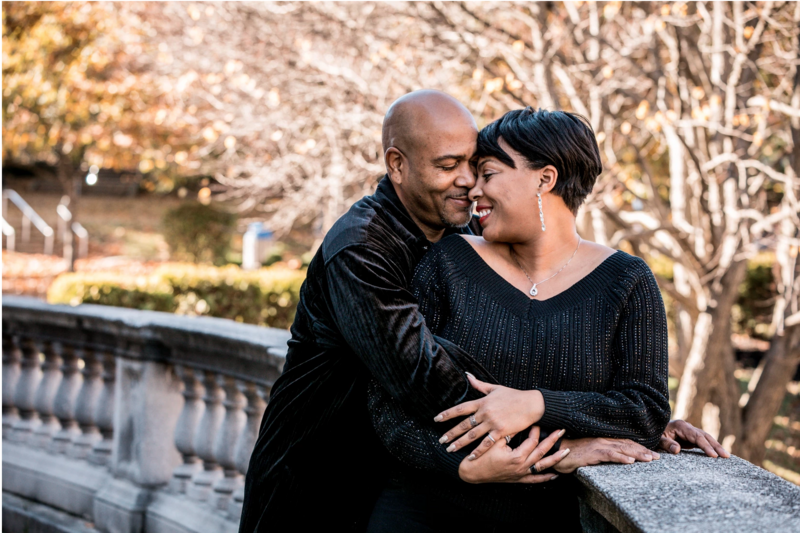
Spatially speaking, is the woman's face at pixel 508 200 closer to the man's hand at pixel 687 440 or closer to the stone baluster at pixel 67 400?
the man's hand at pixel 687 440

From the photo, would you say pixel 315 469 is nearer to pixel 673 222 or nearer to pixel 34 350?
pixel 34 350

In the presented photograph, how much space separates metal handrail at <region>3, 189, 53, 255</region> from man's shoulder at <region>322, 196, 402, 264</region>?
77.6 feet

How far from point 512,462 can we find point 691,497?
0.46 meters

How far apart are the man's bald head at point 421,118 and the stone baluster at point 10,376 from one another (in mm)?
3521

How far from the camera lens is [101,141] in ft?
51.9

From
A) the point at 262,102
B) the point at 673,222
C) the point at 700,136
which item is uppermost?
the point at 262,102

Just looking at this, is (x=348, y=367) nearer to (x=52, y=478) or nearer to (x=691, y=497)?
(x=691, y=497)

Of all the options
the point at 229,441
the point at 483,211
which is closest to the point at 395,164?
the point at 483,211

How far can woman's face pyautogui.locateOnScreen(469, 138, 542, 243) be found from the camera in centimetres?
227

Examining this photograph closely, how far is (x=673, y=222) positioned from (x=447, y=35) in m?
2.72

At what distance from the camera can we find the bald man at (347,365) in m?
2.33

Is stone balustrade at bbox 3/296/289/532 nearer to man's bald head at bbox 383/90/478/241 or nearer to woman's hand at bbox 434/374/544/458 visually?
man's bald head at bbox 383/90/478/241

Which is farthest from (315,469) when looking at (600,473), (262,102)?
(262,102)

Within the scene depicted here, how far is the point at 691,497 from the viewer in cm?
169
